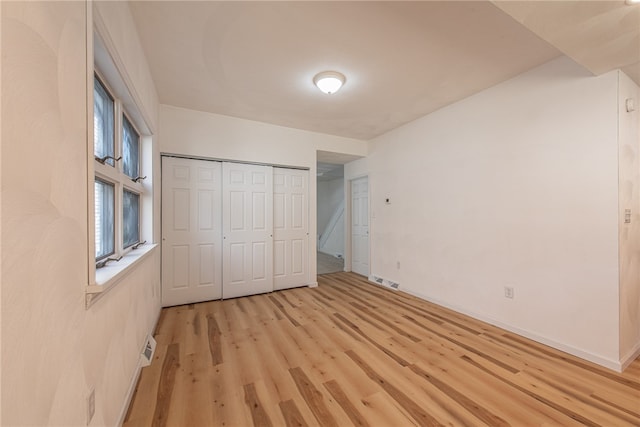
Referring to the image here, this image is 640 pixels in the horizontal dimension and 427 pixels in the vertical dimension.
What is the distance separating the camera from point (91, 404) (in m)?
1.06

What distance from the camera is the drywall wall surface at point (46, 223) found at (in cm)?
63

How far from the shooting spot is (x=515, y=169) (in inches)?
98.5

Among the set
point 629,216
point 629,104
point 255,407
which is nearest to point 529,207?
point 629,216

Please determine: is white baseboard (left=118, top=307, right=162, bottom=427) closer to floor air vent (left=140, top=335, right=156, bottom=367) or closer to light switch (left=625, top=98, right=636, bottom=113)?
floor air vent (left=140, top=335, right=156, bottom=367)

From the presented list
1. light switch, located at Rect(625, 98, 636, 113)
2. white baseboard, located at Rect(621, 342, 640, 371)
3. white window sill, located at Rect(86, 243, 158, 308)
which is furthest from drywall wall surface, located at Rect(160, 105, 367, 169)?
white baseboard, located at Rect(621, 342, 640, 371)

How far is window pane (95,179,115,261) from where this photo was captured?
1.42 meters

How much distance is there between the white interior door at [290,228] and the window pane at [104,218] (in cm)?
237

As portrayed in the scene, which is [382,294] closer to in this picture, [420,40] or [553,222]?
[553,222]

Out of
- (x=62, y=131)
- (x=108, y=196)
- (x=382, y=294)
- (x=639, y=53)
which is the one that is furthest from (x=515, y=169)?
(x=108, y=196)

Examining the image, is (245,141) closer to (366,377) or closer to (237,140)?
(237,140)

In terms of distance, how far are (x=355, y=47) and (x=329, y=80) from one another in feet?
1.37

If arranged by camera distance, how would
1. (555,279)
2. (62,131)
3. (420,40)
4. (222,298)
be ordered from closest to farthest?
(62,131) < (420,40) < (555,279) < (222,298)

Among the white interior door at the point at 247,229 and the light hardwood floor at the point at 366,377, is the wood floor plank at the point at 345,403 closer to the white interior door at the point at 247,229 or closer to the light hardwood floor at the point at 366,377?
the light hardwood floor at the point at 366,377

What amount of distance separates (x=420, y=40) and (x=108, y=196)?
2.61m
